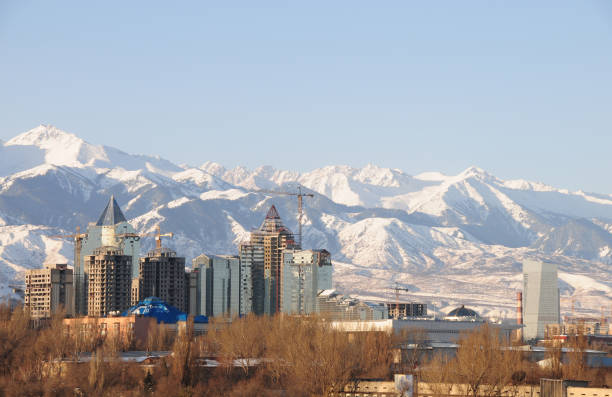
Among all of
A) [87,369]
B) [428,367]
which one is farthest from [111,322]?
[428,367]

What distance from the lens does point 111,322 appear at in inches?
7717

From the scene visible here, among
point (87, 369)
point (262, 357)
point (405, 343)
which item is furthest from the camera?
point (405, 343)

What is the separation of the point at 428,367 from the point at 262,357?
1100 inches

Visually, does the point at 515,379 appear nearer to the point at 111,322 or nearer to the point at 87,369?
the point at 87,369

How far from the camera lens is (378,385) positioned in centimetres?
10075

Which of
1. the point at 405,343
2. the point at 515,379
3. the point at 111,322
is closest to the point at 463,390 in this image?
the point at 515,379

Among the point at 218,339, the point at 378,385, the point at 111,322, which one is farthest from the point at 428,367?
the point at 111,322

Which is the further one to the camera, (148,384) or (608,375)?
(608,375)

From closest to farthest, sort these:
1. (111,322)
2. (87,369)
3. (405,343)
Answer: (87,369)
(405,343)
(111,322)

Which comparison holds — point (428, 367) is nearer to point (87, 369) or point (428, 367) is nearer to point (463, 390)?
point (463, 390)

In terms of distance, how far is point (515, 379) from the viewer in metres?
101

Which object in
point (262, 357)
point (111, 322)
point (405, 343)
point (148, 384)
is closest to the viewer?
point (148, 384)

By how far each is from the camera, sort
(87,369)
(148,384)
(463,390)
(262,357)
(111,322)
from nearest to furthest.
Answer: (463,390)
(148,384)
(87,369)
(262,357)
(111,322)

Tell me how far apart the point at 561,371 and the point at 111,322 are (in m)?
98.3
